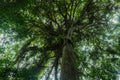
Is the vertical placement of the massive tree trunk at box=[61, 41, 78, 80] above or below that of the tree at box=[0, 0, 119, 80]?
below

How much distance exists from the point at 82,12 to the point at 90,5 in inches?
26.7

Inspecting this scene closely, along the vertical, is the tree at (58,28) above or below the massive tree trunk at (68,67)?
above

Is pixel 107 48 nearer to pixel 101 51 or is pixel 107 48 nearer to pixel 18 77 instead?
pixel 101 51

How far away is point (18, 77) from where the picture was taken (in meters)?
7.09

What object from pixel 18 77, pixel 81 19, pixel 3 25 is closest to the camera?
pixel 18 77

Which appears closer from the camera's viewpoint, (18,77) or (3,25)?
(18,77)

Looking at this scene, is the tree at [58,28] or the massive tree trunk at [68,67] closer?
the massive tree trunk at [68,67]

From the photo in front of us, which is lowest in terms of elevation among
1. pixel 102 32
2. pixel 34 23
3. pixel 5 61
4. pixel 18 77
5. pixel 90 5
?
pixel 18 77

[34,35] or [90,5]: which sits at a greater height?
[90,5]

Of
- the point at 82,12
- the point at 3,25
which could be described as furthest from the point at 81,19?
the point at 3,25

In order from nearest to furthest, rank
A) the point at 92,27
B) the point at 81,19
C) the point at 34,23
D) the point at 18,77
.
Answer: the point at 18,77 → the point at 34,23 → the point at 81,19 → the point at 92,27

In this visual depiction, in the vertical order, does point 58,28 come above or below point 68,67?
above

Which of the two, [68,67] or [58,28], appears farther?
[58,28]

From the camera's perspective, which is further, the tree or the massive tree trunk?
the tree
